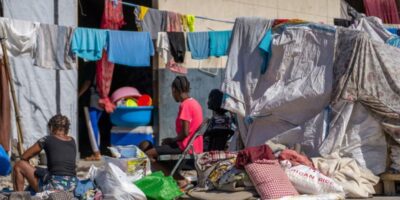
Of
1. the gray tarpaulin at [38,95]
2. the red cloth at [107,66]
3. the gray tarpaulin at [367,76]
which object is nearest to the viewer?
the gray tarpaulin at [367,76]

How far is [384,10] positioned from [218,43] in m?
5.63

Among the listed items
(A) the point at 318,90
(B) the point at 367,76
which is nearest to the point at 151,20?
(A) the point at 318,90

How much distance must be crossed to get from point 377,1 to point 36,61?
8139 millimetres

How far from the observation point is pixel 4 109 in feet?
33.0

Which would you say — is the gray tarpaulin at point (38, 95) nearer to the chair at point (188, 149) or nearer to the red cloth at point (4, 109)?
the red cloth at point (4, 109)

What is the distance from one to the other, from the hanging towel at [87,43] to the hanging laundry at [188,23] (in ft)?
6.64

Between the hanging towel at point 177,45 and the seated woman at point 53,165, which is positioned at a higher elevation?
the hanging towel at point 177,45

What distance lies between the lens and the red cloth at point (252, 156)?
8.82 meters

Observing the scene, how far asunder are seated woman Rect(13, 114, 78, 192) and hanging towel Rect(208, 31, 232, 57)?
135 inches

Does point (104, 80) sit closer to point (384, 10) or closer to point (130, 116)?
point (130, 116)

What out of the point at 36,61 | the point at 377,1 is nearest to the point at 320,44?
the point at 36,61

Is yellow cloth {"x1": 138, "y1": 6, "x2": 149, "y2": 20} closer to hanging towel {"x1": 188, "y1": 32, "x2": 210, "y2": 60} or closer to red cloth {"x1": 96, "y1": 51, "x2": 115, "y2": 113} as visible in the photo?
hanging towel {"x1": 188, "y1": 32, "x2": 210, "y2": 60}

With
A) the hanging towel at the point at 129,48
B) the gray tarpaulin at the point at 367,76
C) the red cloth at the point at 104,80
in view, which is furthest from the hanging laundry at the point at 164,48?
the gray tarpaulin at the point at 367,76

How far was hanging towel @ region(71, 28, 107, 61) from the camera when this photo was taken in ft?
34.6
